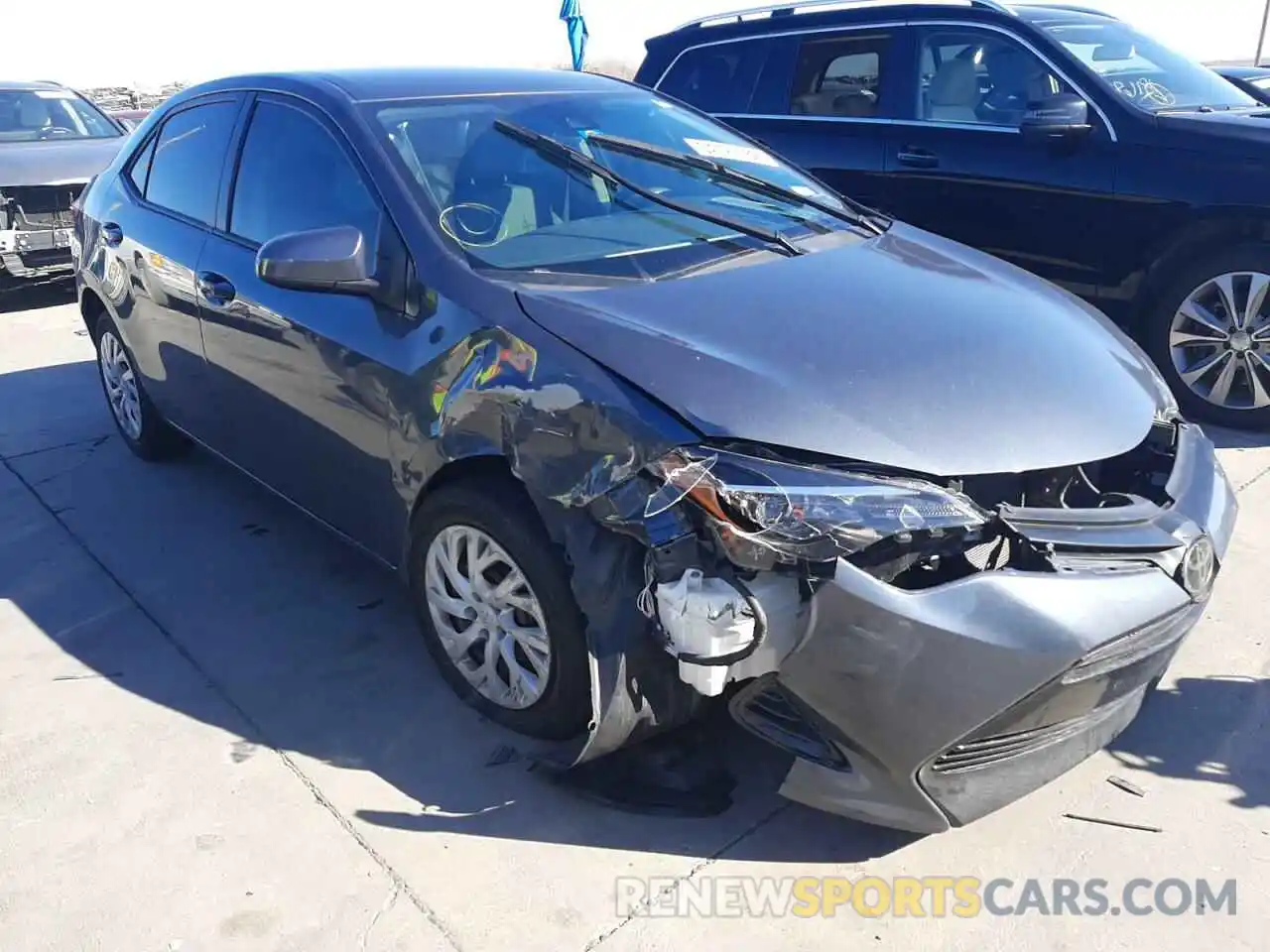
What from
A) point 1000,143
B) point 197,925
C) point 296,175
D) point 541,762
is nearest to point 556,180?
point 296,175

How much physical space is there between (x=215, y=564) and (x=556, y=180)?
1.94m

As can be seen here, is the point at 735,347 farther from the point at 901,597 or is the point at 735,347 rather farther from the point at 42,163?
the point at 42,163

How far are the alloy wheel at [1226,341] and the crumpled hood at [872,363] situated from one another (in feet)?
7.20

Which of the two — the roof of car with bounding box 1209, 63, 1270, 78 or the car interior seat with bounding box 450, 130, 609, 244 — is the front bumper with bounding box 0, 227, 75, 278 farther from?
the roof of car with bounding box 1209, 63, 1270, 78

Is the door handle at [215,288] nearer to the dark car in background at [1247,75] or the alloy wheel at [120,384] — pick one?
the alloy wheel at [120,384]

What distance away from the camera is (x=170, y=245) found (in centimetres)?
402

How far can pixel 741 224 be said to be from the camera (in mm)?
3201

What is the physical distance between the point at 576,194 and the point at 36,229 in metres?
6.70

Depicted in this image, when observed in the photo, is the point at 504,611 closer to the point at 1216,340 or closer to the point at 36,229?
the point at 1216,340

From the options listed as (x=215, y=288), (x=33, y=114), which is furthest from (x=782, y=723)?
(x=33, y=114)

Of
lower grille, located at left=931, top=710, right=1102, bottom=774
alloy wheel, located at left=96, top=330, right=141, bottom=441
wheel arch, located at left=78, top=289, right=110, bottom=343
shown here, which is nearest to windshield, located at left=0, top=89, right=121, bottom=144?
wheel arch, located at left=78, top=289, right=110, bottom=343

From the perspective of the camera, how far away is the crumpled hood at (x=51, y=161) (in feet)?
26.6

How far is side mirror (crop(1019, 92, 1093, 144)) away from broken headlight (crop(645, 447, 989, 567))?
3434mm

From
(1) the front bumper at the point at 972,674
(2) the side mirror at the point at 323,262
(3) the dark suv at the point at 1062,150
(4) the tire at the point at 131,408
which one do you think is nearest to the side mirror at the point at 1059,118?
(3) the dark suv at the point at 1062,150
